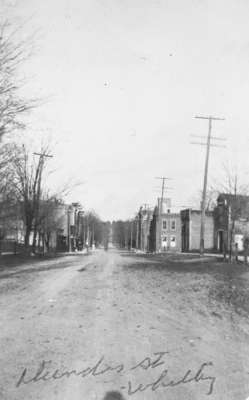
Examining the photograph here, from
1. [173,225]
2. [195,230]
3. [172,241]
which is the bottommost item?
[172,241]

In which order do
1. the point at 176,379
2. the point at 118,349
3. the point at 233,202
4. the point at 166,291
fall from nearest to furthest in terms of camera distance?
the point at 176,379 < the point at 118,349 < the point at 166,291 < the point at 233,202

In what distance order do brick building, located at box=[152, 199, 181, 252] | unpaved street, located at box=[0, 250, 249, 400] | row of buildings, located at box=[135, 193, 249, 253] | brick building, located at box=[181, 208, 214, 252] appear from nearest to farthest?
unpaved street, located at box=[0, 250, 249, 400], row of buildings, located at box=[135, 193, 249, 253], brick building, located at box=[181, 208, 214, 252], brick building, located at box=[152, 199, 181, 252]

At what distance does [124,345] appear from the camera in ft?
23.8

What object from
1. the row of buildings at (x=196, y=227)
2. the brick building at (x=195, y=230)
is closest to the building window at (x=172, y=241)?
the row of buildings at (x=196, y=227)

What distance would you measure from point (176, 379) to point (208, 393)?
0.49 meters

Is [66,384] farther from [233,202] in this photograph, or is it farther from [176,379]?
[233,202]

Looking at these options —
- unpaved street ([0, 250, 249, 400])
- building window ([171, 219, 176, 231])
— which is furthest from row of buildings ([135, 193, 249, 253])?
unpaved street ([0, 250, 249, 400])

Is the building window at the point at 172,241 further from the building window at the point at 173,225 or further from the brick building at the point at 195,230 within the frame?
the brick building at the point at 195,230

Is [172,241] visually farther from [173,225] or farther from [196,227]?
[196,227]

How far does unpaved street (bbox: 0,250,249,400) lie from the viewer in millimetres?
5673

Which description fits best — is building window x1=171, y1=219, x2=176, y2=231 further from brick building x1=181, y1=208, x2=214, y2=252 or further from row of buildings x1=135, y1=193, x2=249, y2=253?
brick building x1=181, y1=208, x2=214, y2=252

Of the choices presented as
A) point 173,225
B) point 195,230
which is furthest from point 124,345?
point 173,225

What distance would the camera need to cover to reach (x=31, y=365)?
6.20m

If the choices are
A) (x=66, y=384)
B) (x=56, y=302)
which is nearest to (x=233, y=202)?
(x=56, y=302)
